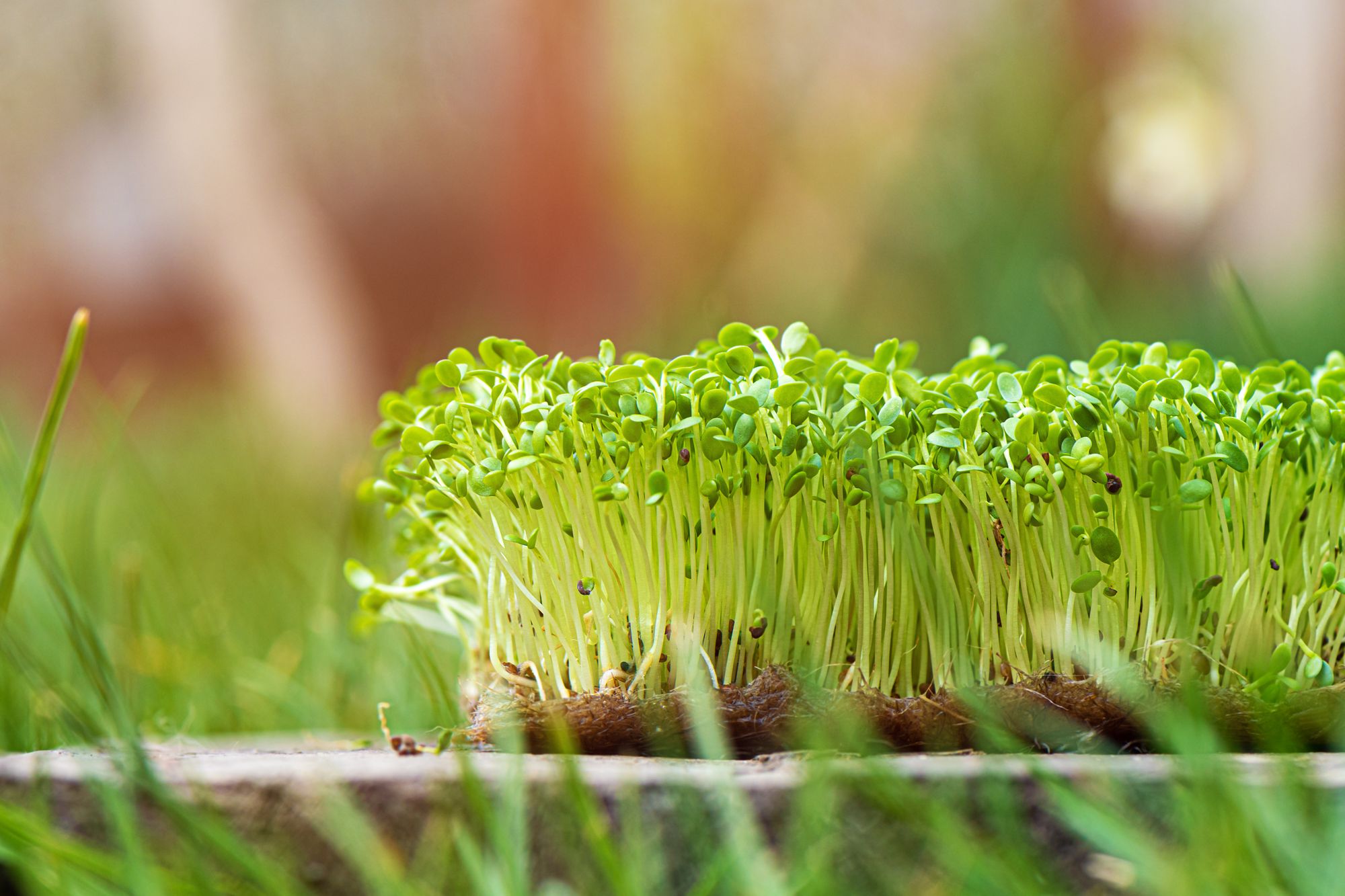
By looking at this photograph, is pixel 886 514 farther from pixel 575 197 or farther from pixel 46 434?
pixel 575 197

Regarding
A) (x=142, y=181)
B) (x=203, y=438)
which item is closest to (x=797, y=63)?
(x=203, y=438)

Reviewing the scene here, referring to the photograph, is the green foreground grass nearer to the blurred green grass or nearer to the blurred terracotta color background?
the blurred green grass

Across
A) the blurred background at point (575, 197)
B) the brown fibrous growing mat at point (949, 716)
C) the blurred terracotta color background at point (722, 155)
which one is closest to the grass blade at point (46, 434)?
the brown fibrous growing mat at point (949, 716)

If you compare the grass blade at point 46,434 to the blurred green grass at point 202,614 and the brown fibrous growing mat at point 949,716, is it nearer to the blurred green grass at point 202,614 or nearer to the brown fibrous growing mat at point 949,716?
the blurred green grass at point 202,614

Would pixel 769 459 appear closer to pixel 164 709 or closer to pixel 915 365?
pixel 164 709

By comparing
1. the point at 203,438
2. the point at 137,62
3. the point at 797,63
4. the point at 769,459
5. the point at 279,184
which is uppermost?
the point at 797,63

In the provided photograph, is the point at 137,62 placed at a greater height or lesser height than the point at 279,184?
greater

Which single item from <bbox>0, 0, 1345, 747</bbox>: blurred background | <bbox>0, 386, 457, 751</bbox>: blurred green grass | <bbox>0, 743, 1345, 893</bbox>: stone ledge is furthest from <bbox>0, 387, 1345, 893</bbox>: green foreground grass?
<bbox>0, 0, 1345, 747</bbox>: blurred background
